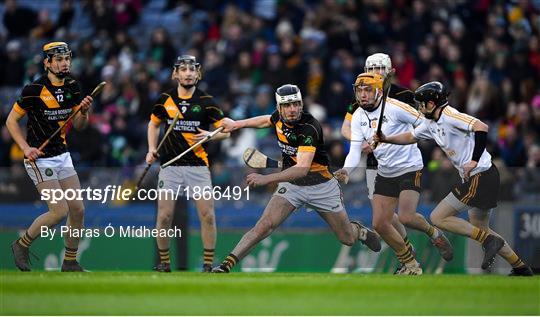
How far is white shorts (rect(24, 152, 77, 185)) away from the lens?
16673mm

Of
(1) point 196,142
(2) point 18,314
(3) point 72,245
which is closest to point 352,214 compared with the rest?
(1) point 196,142

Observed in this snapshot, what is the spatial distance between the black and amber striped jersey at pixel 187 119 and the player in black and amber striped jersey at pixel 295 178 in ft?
0.79

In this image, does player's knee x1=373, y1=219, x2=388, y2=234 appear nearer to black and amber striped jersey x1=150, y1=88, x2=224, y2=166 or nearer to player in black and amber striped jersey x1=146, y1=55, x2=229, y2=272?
player in black and amber striped jersey x1=146, y1=55, x2=229, y2=272

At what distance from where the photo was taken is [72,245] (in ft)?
55.5

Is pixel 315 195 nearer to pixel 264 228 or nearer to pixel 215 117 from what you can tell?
pixel 264 228

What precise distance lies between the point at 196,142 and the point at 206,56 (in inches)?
359

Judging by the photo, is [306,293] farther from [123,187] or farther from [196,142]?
[123,187]

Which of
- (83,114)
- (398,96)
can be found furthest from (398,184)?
(83,114)

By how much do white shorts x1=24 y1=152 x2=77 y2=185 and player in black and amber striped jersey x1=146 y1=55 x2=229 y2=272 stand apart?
3.35ft

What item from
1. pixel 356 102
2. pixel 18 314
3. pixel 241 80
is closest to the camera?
pixel 18 314

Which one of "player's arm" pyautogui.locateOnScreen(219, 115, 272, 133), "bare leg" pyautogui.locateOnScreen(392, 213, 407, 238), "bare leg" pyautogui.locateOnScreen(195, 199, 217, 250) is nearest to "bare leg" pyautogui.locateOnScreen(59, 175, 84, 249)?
"bare leg" pyautogui.locateOnScreen(195, 199, 217, 250)

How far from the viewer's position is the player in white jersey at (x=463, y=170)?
51.8 feet

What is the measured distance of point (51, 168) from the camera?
658 inches

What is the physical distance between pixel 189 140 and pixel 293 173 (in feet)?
4.87
